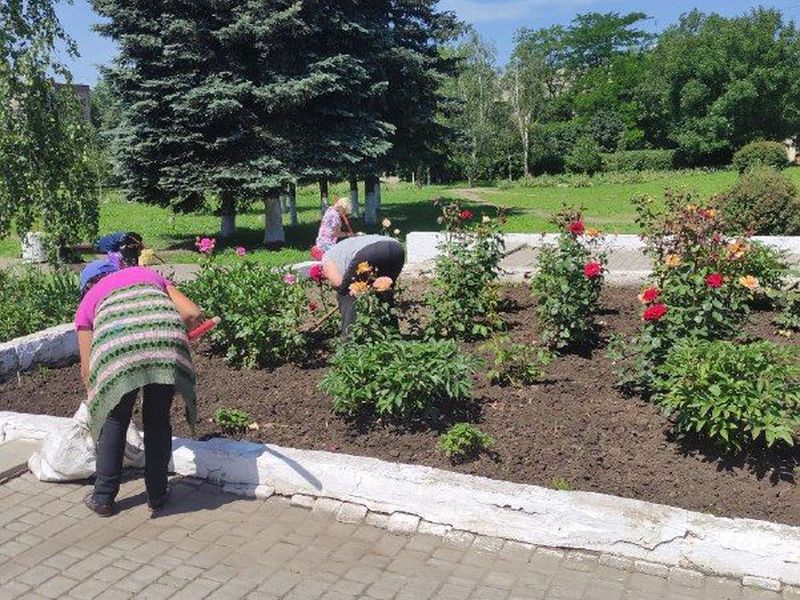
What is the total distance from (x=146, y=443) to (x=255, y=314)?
6.40 feet

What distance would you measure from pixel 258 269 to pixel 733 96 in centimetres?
4234

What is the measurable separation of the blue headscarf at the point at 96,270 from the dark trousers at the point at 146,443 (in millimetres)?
730

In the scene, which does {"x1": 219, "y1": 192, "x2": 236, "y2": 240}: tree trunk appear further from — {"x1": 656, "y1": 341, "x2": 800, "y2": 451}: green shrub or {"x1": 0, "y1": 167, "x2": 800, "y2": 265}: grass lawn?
{"x1": 656, "y1": 341, "x2": 800, "y2": 451}: green shrub

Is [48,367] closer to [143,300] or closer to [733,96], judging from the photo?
[143,300]

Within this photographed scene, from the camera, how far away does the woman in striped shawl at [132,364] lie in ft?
12.7

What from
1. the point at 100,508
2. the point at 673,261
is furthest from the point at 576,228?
the point at 100,508

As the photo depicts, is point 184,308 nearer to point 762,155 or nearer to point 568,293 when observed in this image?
point 568,293

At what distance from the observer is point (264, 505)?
4227mm

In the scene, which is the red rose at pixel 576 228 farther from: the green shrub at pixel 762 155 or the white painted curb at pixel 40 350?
the green shrub at pixel 762 155

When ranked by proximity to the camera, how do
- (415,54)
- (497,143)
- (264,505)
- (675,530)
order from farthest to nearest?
(497,143), (415,54), (264,505), (675,530)

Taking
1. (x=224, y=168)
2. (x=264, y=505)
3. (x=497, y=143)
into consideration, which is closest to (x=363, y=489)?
(x=264, y=505)

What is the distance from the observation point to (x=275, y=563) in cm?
359

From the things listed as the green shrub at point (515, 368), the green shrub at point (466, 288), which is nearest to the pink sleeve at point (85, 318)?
the green shrub at point (515, 368)

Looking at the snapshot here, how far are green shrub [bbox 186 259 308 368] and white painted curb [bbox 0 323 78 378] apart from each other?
1.18 metres
